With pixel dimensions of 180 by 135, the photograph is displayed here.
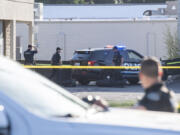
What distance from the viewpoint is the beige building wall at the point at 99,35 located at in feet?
125

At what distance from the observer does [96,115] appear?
414cm

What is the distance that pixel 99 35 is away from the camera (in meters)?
39.2

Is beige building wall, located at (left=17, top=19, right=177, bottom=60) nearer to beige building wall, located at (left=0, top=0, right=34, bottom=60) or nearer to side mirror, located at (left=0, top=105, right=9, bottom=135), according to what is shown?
beige building wall, located at (left=0, top=0, right=34, bottom=60)

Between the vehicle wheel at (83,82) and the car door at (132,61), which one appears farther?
the vehicle wheel at (83,82)

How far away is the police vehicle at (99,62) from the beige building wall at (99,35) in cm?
1517

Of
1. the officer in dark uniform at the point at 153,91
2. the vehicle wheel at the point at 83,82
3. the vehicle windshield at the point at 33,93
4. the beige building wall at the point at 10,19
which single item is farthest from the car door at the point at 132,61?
the vehicle windshield at the point at 33,93

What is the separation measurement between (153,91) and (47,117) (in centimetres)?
150

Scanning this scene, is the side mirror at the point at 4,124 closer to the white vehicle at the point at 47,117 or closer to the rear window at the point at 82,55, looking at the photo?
the white vehicle at the point at 47,117

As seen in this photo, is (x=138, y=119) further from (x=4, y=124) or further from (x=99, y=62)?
(x=99, y=62)

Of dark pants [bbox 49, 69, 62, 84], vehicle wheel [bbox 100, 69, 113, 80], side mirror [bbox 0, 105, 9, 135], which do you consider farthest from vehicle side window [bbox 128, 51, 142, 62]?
side mirror [bbox 0, 105, 9, 135]

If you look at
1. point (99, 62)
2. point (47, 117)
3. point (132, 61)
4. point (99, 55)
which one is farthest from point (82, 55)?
point (47, 117)

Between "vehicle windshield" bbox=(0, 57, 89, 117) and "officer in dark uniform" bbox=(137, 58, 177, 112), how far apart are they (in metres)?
0.75

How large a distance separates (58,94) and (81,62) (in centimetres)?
1814

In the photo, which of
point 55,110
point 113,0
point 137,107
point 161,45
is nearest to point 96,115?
point 55,110
